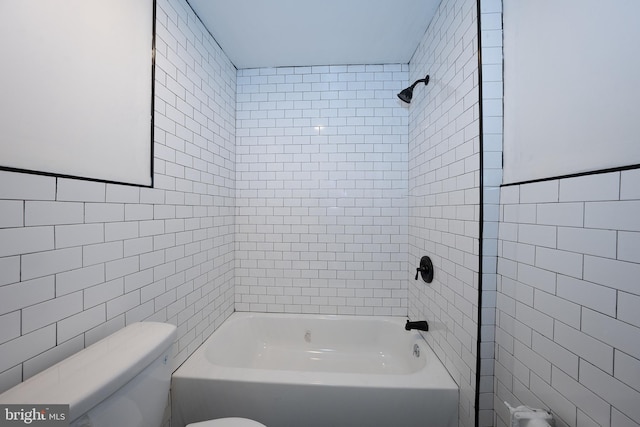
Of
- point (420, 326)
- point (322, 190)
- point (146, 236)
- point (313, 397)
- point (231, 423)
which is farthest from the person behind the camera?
point (322, 190)

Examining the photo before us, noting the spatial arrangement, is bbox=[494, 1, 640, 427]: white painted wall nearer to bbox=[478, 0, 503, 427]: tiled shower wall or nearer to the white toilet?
bbox=[478, 0, 503, 427]: tiled shower wall

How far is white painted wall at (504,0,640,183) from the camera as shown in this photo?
1.97 ft

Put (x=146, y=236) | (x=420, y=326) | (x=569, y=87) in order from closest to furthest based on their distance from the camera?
1. (x=569, y=87)
2. (x=146, y=236)
3. (x=420, y=326)

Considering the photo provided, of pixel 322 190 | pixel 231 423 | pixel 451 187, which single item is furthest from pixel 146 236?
pixel 451 187

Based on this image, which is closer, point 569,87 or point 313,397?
point 569,87

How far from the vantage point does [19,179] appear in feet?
2.09

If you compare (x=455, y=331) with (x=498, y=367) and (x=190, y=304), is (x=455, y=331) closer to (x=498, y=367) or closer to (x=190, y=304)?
(x=498, y=367)

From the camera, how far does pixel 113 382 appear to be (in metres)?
0.63

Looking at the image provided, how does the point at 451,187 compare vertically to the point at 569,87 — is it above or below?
below

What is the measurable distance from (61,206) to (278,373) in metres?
1.20

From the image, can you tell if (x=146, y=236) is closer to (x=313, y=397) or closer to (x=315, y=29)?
(x=313, y=397)

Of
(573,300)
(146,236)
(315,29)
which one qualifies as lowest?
(573,300)

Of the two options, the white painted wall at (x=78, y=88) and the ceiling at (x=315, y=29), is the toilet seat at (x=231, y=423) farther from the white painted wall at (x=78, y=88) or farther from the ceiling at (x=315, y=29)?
the ceiling at (x=315, y=29)

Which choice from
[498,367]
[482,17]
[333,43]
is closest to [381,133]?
[333,43]
